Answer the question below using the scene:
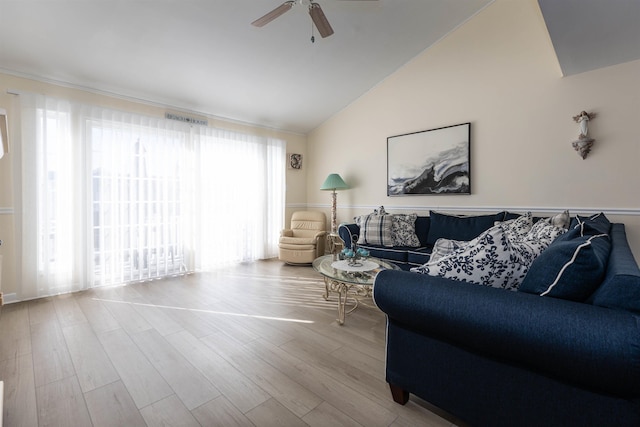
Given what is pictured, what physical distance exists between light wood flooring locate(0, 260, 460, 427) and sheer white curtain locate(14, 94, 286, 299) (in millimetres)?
496

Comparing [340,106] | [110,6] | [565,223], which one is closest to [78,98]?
[110,6]

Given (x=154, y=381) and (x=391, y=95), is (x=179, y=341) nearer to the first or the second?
(x=154, y=381)

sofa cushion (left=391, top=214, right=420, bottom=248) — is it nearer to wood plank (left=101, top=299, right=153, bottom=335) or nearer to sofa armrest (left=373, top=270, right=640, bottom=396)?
sofa armrest (left=373, top=270, right=640, bottom=396)

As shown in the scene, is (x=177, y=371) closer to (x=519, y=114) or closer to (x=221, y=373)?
(x=221, y=373)

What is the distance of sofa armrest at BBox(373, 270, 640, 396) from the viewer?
85cm

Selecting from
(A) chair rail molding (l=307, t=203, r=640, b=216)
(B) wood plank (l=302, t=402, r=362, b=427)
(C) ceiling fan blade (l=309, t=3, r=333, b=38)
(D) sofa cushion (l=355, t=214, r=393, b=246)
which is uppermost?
(C) ceiling fan blade (l=309, t=3, r=333, b=38)

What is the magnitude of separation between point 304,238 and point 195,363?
116 inches

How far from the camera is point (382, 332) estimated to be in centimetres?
231

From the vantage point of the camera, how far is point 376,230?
3.78 meters

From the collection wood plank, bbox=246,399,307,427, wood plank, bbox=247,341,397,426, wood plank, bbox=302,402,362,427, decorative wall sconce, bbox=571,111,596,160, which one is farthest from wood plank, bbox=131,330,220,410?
decorative wall sconce, bbox=571,111,596,160

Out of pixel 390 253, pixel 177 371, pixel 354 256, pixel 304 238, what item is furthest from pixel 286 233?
pixel 177 371

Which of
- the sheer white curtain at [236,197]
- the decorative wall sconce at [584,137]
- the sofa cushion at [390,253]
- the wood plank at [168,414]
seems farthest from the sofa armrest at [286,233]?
the decorative wall sconce at [584,137]

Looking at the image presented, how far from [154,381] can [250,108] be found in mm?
3772

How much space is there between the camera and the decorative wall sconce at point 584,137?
9.18 feet
